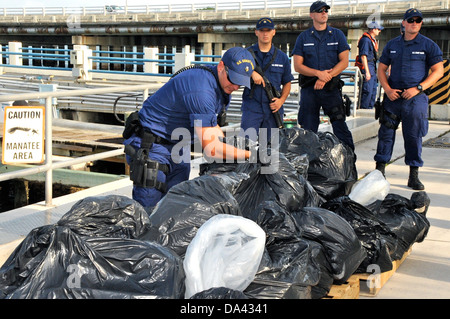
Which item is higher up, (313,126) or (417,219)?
(313,126)

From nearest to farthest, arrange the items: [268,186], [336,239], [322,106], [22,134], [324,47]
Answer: [336,239] < [268,186] < [22,134] < [324,47] < [322,106]

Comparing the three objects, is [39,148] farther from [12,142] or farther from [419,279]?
[419,279]

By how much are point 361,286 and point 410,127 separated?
2804 millimetres

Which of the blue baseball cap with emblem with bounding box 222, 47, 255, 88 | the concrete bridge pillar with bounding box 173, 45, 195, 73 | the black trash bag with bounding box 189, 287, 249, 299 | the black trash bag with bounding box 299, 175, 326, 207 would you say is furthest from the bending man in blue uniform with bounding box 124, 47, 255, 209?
the concrete bridge pillar with bounding box 173, 45, 195, 73

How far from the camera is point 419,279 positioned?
3.92 m

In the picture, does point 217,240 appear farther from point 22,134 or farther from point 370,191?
point 22,134

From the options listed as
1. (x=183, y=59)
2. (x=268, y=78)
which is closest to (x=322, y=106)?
(x=268, y=78)

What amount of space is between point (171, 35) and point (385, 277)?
43111mm

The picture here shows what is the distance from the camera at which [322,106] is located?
6445mm

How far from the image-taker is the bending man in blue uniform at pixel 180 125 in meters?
3.82

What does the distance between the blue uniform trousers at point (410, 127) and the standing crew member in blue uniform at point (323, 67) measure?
1.14 feet

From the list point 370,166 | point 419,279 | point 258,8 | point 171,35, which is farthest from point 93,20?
point 419,279

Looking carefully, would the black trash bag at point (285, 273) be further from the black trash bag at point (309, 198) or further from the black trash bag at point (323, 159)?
the black trash bag at point (323, 159)

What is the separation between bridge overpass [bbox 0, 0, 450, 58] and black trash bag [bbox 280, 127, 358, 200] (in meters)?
28.1
